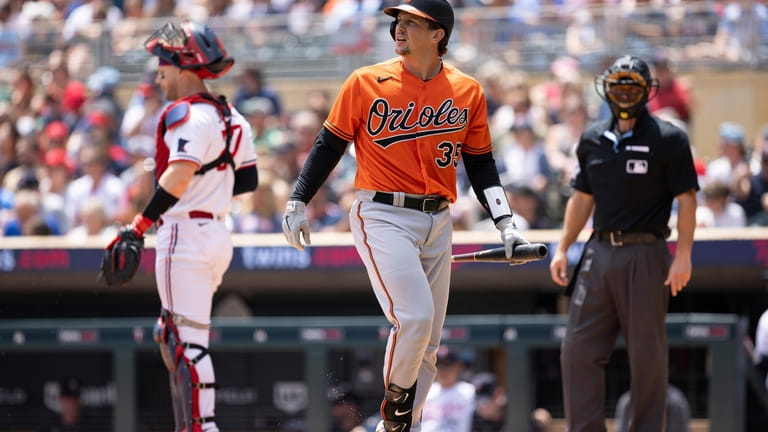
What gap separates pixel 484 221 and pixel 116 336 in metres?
2.81

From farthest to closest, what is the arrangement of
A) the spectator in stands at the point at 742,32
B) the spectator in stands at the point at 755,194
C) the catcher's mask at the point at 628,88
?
the spectator in stands at the point at 742,32, the spectator in stands at the point at 755,194, the catcher's mask at the point at 628,88

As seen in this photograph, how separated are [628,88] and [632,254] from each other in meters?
0.79

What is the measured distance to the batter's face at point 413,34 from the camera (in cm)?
477

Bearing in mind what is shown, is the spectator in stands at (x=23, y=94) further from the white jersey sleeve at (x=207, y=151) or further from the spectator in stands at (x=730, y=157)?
the white jersey sleeve at (x=207, y=151)

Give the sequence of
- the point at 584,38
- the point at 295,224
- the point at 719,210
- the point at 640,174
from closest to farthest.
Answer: the point at 295,224
the point at 640,174
the point at 719,210
the point at 584,38

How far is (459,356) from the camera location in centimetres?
743

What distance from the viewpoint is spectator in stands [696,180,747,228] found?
809 centimetres

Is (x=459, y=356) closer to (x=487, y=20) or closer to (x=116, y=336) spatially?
(x=116, y=336)

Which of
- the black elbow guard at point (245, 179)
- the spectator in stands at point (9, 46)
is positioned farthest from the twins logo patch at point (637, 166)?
the spectator in stands at point (9, 46)

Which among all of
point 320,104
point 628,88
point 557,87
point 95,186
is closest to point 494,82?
point 557,87

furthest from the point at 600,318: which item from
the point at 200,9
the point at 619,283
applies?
the point at 200,9

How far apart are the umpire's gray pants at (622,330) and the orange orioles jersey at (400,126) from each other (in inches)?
45.9

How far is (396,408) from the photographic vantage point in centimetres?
473

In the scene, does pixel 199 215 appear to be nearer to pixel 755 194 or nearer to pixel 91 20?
pixel 755 194
